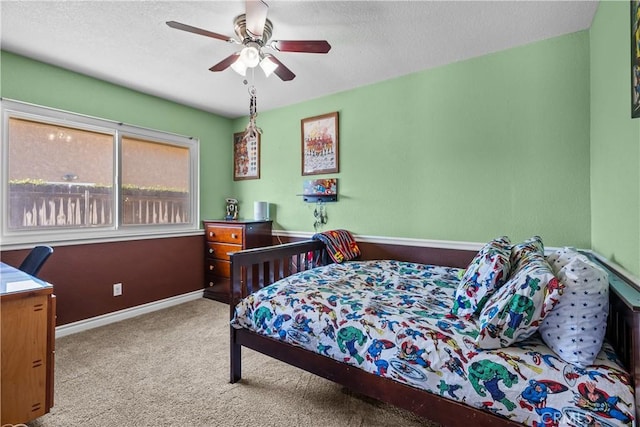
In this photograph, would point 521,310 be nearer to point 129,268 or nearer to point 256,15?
point 256,15

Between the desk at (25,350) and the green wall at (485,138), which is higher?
the green wall at (485,138)

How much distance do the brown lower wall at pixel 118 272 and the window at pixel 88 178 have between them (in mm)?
153

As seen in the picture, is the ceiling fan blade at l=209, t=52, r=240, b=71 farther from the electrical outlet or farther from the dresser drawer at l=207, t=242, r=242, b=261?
the electrical outlet

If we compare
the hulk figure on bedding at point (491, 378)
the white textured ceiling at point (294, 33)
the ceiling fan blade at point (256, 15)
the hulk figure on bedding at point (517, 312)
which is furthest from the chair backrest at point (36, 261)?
the hulk figure on bedding at point (517, 312)

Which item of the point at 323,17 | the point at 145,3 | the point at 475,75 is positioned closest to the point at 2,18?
the point at 145,3

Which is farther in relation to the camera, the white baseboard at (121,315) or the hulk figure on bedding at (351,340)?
the white baseboard at (121,315)

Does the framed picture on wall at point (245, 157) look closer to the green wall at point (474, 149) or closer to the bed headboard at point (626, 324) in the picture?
the green wall at point (474, 149)

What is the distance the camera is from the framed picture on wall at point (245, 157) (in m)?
3.91

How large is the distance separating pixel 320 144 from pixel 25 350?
2.80 meters

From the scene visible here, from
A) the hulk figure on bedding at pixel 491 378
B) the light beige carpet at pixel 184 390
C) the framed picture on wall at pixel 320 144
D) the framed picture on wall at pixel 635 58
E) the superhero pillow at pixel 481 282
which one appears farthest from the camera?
the framed picture on wall at pixel 320 144

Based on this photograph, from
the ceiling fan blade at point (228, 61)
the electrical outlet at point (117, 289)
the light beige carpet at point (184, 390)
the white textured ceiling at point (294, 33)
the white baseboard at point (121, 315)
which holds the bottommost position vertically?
the light beige carpet at point (184, 390)

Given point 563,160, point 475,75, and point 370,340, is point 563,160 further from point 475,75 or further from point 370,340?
point 370,340

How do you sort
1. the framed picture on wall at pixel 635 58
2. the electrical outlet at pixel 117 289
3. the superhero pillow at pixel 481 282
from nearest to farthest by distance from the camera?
the framed picture on wall at pixel 635 58 → the superhero pillow at pixel 481 282 → the electrical outlet at pixel 117 289

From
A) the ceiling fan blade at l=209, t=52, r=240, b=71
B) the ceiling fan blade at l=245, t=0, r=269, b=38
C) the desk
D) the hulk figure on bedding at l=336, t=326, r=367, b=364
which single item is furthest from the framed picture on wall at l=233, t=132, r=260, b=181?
the hulk figure on bedding at l=336, t=326, r=367, b=364
